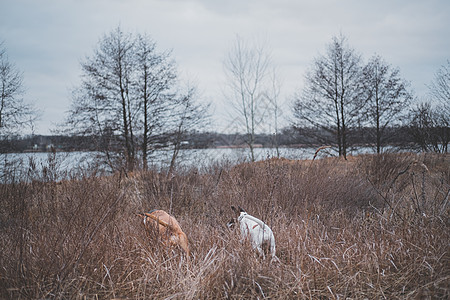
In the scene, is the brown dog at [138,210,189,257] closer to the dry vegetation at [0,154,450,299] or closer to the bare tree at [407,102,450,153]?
the dry vegetation at [0,154,450,299]

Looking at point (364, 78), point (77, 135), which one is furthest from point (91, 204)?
point (364, 78)

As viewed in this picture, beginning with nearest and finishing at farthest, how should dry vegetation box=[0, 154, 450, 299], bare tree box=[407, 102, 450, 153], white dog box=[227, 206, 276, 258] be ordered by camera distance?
dry vegetation box=[0, 154, 450, 299] < white dog box=[227, 206, 276, 258] < bare tree box=[407, 102, 450, 153]

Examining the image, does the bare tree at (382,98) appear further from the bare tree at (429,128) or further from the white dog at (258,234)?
the white dog at (258,234)

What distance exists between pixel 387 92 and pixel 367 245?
1752 cm

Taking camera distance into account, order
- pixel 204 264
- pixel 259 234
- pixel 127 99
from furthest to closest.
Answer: pixel 127 99, pixel 259 234, pixel 204 264

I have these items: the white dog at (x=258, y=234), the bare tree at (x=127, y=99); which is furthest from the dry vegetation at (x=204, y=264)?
the bare tree at (x=127, y=99)

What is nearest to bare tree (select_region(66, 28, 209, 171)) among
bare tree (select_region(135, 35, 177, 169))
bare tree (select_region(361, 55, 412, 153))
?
bare tree (select_region(135, 35, 177, 169))

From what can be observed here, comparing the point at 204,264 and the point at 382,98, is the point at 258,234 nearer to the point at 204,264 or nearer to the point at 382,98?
the point at 204,264

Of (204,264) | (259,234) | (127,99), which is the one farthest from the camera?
(127,99)

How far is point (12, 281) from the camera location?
2121mm

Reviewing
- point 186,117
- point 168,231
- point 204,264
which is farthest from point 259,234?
point 186,117

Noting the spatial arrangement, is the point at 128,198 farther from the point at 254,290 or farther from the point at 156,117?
the point at 156,117

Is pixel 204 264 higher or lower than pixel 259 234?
lower

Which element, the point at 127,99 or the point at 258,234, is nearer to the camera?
the point at 258,234
